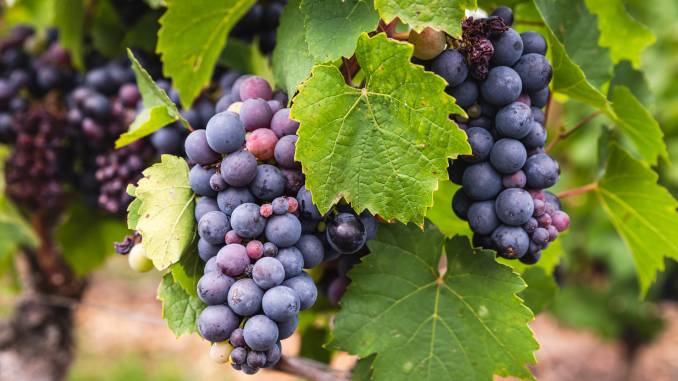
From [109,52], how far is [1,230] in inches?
22.6

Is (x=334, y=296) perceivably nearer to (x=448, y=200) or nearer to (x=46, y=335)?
(x=448, y=200)

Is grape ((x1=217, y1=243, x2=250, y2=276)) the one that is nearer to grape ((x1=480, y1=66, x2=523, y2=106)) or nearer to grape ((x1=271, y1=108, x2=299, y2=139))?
grape ((x1=271, y1=108, x2=299, y2=139))

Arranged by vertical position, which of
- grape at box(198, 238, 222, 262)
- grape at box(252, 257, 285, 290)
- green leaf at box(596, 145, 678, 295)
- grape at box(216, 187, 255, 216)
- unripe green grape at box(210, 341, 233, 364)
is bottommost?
green leaf at box(596, 145, 678, 295)

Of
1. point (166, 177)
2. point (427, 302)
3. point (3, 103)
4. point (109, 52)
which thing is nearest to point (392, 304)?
point (427, 302)

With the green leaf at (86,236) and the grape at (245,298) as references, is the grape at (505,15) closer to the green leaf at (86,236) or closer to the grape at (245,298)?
the grape at (245,298)

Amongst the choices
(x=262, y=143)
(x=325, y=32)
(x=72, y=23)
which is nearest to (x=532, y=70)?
(x=325, y=32)

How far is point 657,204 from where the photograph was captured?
1.13 meters

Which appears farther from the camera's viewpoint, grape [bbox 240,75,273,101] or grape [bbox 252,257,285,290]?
grape [bbox 240,75,273,101]

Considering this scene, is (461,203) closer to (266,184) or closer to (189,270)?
(266,184)

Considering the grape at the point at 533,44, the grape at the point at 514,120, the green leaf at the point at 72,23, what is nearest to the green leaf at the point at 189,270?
the grape at the point at 514,120

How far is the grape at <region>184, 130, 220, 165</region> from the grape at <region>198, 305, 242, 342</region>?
0.21 meters

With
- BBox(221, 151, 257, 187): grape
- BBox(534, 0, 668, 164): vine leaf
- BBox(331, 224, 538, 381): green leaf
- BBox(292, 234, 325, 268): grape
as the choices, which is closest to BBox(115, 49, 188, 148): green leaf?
BBox(221, 151, 257, 187): grape

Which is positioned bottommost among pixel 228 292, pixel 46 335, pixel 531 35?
pixel 46 335

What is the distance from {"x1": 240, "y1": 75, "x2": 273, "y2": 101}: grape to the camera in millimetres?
940
